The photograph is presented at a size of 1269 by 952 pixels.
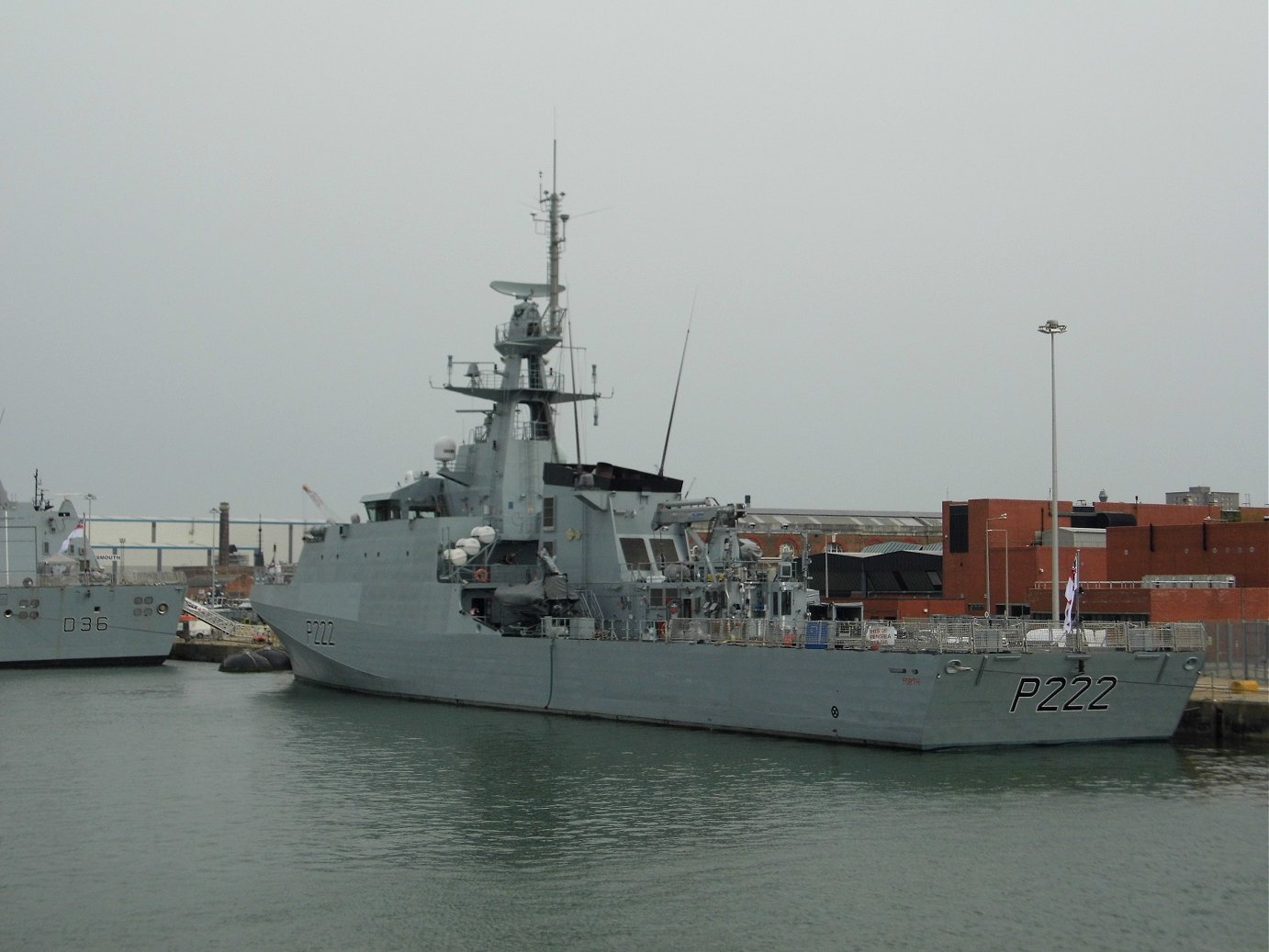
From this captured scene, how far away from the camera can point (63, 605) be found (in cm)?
4209

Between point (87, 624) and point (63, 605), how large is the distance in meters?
0.96

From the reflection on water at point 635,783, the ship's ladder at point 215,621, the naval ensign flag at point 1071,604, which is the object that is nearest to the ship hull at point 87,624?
the ship's ladder at point 215,621

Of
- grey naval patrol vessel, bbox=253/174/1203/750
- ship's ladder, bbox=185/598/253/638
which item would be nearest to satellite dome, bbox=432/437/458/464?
grey naval patrol vessel, bbox=253/174/1203/750

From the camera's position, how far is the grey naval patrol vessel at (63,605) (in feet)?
137

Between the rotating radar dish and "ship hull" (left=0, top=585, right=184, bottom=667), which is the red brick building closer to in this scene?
the rotating radar dish

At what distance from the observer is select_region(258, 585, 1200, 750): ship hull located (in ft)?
70.2

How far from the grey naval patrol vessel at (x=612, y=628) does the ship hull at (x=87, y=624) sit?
788 cm

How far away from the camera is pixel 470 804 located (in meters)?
18.9

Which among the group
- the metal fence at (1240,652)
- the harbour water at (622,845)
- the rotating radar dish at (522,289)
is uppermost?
the rotating radar dish at (522,289)

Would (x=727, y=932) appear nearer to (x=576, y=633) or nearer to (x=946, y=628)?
(x=946, y=628)

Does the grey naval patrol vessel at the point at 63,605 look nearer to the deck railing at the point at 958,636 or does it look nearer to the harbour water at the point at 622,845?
the harbour water at the point at 622,845

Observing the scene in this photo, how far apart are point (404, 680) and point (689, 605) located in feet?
24.2

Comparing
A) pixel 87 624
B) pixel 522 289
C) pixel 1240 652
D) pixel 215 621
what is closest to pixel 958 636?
pixel 1240 652

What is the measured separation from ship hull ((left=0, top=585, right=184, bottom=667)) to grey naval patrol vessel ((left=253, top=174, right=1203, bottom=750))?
25.9 feet
